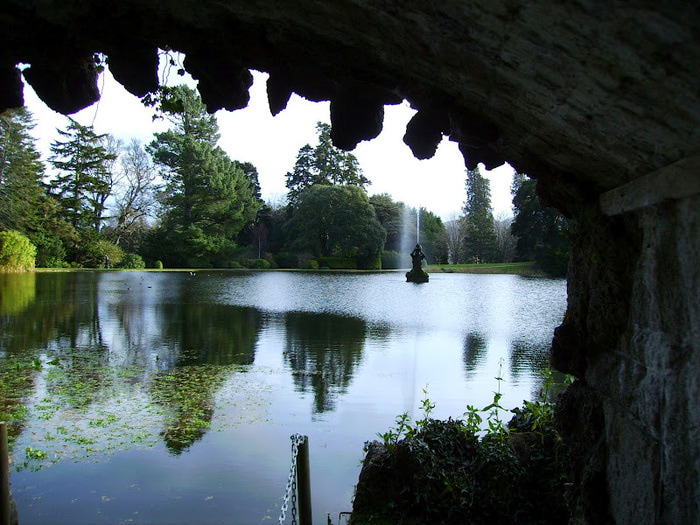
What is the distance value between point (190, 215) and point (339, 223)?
36.4ft

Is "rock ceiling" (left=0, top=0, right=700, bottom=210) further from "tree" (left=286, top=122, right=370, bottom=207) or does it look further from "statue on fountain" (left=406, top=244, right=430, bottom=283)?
"tree" (left=286, top=122, right=370, bottom=207)

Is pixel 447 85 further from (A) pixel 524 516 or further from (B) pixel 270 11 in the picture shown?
(A) pixel 524 516

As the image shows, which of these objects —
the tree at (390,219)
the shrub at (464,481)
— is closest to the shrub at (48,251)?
the tree at (390,219)

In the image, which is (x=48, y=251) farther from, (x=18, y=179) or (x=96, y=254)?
(x=18, y=179)

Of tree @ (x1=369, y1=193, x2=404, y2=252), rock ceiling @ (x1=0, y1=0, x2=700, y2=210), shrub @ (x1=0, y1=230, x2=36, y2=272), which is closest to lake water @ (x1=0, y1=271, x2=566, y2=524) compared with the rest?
rock ceiling @ (x1=0, y1=0, x2=700, y2=210)

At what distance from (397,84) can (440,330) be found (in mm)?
9486

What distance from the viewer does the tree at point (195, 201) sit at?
40.8 m

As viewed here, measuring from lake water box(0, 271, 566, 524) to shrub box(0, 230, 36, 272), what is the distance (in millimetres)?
17644

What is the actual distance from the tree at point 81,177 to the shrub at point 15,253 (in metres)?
8.27

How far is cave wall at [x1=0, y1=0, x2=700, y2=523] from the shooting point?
159cm

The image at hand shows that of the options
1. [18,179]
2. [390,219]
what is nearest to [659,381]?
[18,179]

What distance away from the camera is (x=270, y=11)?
2154mm

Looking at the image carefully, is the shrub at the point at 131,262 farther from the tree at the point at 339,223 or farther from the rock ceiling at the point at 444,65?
the rock ceiling at the point at 444,65

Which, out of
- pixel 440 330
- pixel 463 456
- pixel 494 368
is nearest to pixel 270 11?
pixel 463 456
